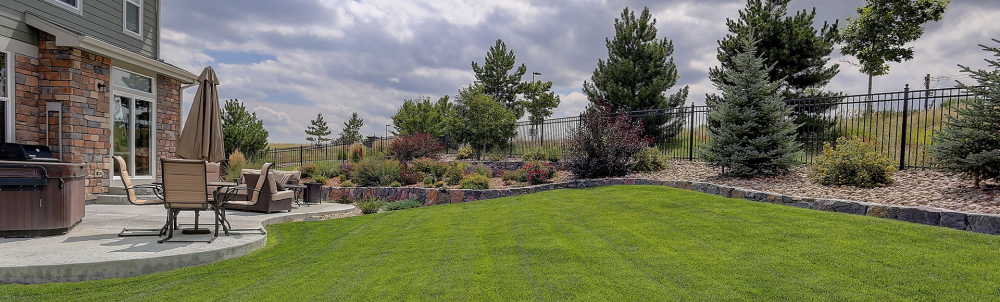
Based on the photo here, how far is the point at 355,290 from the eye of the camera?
3623mm

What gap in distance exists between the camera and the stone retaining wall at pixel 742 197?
17.4ft

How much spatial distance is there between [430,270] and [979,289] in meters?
4.01

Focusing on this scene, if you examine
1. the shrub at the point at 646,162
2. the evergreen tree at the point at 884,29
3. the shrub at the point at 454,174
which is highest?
the evergreen tree at the point at 884,29

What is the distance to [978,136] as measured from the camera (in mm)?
6676

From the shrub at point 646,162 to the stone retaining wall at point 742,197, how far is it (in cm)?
150

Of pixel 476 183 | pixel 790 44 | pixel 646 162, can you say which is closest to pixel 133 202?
pixel 476 183

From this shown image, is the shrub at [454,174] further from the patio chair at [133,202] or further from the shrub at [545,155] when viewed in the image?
the patio chair at [133,202]

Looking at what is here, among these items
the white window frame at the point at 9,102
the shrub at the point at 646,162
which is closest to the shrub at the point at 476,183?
the shrub at the point at 646,162

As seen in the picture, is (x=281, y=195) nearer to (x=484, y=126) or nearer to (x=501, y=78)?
(x=484, y=126)

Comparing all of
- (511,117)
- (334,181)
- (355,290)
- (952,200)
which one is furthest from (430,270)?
(511,117)

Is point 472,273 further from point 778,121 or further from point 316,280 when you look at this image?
point 778,121

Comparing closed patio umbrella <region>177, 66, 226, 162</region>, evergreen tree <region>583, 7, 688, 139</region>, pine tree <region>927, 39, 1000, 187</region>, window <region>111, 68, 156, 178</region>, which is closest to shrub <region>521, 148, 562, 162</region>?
evergreen tree <region>583, 7, 688, 139</region>

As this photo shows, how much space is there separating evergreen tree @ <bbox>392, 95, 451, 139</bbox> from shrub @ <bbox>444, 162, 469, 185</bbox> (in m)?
12.2

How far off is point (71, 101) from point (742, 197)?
37.7 feet
